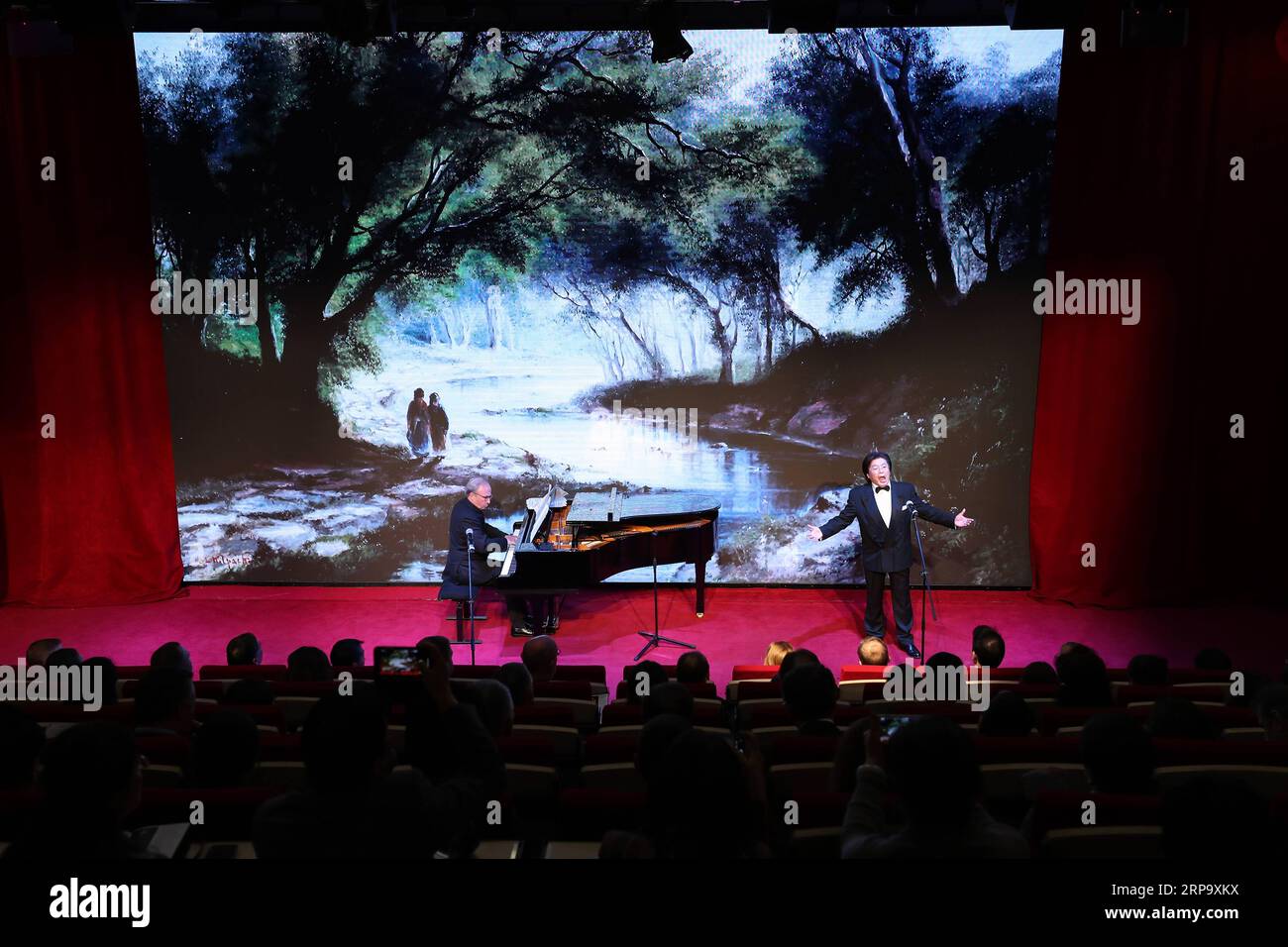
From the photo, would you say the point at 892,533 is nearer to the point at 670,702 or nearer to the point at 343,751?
the point at 670,702

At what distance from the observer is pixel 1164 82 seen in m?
9.94

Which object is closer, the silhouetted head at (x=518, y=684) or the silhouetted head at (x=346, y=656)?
the silhouetted head at (x=518, y=684)

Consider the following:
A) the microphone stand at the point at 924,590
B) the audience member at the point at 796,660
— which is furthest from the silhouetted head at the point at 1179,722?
the microphone stand at the point at 924,590

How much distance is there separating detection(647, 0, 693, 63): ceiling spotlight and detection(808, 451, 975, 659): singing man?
12.2ft

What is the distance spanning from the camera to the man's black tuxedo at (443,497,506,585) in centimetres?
952

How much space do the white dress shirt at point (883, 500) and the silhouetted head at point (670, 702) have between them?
434 cm

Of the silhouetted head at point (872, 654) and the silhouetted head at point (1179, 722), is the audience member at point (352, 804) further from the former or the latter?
the silhouetted head at point (872, 654)

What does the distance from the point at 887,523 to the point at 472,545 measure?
358 centimetres

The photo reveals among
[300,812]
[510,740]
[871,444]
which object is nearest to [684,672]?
[510,740]

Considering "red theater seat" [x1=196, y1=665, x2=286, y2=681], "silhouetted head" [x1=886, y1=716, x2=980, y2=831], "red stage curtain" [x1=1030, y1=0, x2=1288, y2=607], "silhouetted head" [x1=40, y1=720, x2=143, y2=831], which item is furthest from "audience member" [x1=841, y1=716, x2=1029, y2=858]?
"red stage curtain" [x1=1030, y1=0, x2=1288, y2=607]

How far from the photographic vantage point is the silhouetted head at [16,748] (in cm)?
395

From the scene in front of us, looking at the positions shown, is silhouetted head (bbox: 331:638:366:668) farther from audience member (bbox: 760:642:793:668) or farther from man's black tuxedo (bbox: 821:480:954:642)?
man's black tuxedo (bbox: 821:480:954:642)

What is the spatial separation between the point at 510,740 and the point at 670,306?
22.6 ft

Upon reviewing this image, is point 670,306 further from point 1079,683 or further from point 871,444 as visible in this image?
point 1079,683
